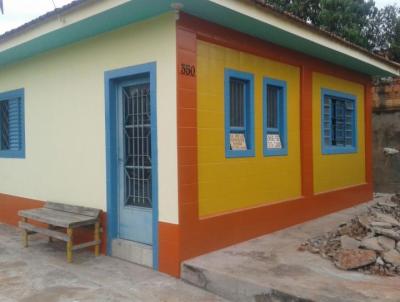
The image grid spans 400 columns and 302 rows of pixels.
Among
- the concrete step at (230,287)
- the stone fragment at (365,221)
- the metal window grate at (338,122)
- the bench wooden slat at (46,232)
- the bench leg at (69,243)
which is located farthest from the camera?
the metal window grate at (338,122)

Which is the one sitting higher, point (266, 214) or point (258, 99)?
point (258, 99)

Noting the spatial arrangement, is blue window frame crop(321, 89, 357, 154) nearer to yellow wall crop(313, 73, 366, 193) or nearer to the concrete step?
yellow wall crop(313, 73, 366, 193)

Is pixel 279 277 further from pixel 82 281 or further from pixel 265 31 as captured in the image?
pixel 265 31

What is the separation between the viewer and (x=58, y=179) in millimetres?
7199

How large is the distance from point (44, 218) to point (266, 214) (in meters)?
3.38

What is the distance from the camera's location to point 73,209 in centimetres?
653

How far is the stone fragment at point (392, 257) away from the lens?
16.0 ft

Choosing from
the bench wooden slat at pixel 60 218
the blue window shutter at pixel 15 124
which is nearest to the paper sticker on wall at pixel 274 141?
the bench wooden slat at pixel 60 218

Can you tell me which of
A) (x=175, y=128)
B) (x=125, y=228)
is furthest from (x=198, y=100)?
(x=125, y=228)

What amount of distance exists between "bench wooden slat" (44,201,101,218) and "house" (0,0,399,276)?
7.2 inches

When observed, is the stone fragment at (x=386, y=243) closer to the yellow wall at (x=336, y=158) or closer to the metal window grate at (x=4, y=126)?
the yellow wall at (x=336, y=158)

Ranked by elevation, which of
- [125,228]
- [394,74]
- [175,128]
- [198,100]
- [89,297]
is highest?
[394,74]

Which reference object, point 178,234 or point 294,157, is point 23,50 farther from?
point 294,157

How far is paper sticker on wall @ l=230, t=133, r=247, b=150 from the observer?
6.27 m
